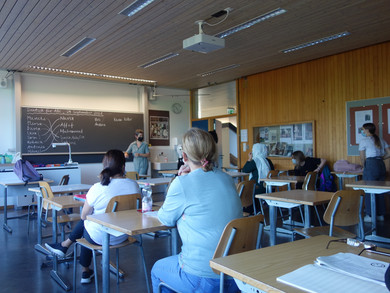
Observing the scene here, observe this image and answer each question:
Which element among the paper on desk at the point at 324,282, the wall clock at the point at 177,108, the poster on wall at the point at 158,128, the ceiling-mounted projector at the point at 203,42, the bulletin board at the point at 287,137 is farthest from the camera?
the wall clock at the point at 177,108

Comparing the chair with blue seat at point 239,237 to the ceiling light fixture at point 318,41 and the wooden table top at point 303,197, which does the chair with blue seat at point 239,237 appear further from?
the ceiling light fixture at point 318,41

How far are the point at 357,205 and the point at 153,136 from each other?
705 centimetres

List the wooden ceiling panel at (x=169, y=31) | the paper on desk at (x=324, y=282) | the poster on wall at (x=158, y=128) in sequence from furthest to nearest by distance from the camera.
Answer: the poster on wall at (x=158, y=128)
the wooden ceiling panel at (x=169, y=31)
the paper on desk at (x=324, y=282)

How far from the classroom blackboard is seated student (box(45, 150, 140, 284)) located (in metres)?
5.14

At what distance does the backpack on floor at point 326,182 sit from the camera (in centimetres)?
640

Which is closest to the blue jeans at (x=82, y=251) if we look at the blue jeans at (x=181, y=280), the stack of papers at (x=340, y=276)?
the blue jeans at (x=181, y=280)

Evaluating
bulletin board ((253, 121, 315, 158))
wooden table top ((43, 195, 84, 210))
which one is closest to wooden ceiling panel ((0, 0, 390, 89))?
bulletin board ((253, 121, 315, 158))

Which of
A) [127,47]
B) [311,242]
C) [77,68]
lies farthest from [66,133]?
[311,242]

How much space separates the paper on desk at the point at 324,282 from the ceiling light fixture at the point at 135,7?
3879 millimetres

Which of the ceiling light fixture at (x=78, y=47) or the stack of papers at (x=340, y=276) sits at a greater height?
the ceiling light fixture at (x=78, y=47)

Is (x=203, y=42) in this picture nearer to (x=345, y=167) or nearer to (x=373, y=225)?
(x=373, y=225)

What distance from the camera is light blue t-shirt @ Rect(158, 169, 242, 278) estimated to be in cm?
166

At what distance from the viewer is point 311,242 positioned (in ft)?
4.95

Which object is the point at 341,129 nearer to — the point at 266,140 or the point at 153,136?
the point at 266,140
